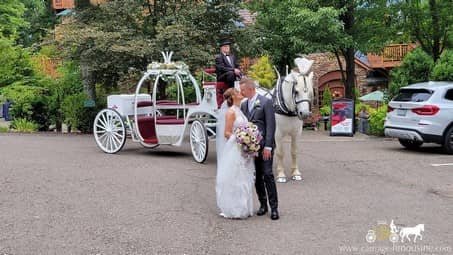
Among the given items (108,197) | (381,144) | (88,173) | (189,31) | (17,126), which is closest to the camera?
(108,197)

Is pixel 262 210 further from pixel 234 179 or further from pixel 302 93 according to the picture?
pixel 302 93

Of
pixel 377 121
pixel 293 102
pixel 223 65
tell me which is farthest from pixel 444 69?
pixel 293 102

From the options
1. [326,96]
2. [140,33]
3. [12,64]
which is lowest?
[326,96]

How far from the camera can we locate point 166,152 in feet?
46.8

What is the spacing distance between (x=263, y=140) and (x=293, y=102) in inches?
106

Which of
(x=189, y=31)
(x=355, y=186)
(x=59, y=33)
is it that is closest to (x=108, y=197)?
(x=355, y=186)

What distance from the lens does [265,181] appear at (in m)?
7.46

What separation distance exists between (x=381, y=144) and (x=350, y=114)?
10.2 feet

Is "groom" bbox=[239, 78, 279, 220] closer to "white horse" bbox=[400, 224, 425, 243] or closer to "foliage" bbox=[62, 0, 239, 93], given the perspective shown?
"white horse" bbox=[400, 224, 425, 243]

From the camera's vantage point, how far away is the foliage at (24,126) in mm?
20797

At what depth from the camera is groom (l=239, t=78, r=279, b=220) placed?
7.41m

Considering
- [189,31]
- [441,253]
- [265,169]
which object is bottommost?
[441,253]

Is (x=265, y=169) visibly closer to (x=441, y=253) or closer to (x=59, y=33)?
(x=441, y=253)

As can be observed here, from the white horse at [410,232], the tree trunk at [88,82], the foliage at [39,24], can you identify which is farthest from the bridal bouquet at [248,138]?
the foliage at [39,24]
